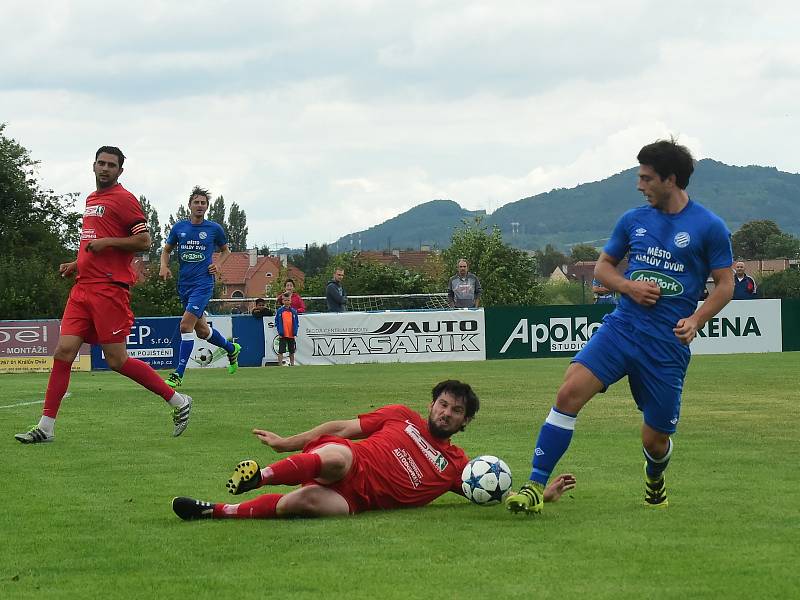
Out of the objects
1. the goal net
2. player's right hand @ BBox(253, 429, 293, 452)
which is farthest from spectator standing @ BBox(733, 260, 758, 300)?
player's right hand @ BBox(253, 429, 293, 452)

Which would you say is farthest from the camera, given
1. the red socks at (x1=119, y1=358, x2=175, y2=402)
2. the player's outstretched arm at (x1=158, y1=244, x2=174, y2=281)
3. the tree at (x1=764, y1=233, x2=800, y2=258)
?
the tree at (x1=764, y1=233, x2=800, y2=258)

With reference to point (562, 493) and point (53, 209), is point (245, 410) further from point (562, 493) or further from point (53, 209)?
point (53, 209)

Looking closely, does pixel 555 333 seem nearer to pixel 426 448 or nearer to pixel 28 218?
pixel 426 448

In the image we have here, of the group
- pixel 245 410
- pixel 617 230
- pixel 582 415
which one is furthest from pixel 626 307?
pixel 245 410

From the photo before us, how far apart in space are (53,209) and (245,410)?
5724cm

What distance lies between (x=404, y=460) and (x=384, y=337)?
23519 mm

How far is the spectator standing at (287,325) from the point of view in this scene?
28.7m

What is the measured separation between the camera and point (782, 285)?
7181 centimetres

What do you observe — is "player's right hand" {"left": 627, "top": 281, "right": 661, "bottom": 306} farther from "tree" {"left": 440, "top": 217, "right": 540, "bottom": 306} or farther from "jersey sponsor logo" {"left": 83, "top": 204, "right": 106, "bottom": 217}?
"tree" {"left": 440, "top": 217, "right": 540, "bottom": 306}

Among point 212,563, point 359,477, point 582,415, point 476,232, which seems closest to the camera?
point 212,563

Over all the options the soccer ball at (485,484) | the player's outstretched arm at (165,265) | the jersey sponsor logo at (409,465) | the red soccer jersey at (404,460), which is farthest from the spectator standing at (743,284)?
the jersey sponsor logo at (409,465)

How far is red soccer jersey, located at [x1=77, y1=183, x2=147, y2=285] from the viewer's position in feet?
35.5

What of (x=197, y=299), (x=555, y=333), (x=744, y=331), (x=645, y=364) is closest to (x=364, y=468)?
(x=645, y=364)

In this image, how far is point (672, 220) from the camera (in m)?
7.27
